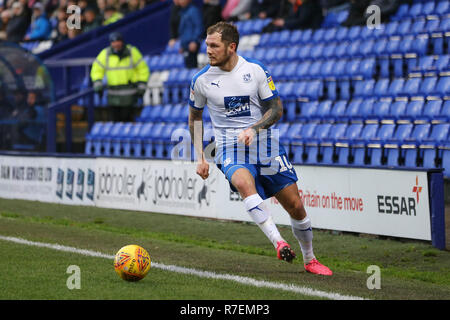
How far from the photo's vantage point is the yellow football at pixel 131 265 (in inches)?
264

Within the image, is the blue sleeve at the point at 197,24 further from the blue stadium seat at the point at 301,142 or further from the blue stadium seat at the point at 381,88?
the blue stadium seat at the point at 381,88

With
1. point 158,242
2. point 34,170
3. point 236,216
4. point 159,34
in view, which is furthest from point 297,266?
point 159,34

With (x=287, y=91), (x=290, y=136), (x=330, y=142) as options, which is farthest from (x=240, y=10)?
(x=330, y=142)

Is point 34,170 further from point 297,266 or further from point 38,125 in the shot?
point 297,266

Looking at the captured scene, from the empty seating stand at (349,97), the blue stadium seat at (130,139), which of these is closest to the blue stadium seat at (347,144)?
the empty seating stand at (349,97)

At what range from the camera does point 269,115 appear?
7320 mm

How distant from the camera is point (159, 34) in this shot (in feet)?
80.3

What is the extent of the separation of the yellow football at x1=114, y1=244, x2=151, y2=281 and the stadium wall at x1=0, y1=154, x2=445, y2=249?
4048mm

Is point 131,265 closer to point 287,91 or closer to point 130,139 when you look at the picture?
point 287,91

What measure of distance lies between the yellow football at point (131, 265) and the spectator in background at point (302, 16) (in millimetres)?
12688

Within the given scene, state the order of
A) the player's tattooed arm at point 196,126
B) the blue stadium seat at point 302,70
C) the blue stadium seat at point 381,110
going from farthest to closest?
the blue stadium seat at point 302,70 < the blue stadium seat at point 381,110 < the player's tattooed arm at point 196,126

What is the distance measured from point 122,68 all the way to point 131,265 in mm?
11597

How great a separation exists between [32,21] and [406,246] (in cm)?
2248

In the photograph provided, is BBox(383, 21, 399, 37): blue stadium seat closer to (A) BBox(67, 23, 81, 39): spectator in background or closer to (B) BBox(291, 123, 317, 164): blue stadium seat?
(B) BBox(291, 123, 317, 164): blue stadium seat
